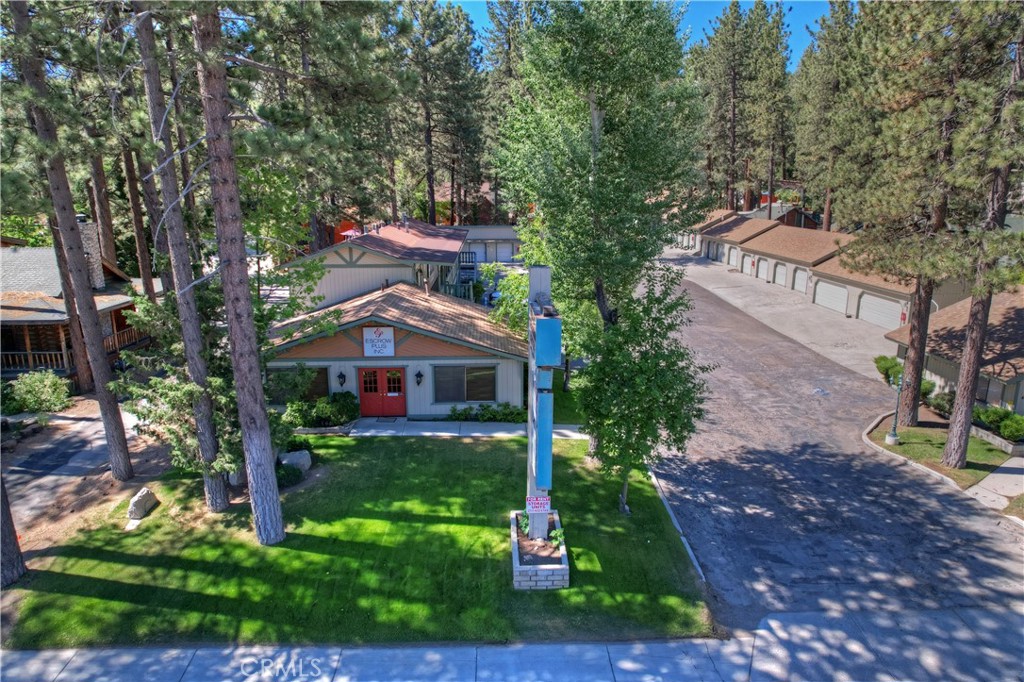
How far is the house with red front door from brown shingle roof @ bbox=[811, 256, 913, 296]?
19.4 m

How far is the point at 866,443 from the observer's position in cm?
1909

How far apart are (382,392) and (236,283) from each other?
9.08 m

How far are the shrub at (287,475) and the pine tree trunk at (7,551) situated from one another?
514 cm

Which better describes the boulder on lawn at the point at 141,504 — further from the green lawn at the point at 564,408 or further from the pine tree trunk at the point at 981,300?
the pine tree trunk at the point at 981,300

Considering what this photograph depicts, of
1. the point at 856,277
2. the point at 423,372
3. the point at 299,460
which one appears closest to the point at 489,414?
the point at 423,372

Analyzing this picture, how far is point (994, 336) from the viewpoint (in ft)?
69.7

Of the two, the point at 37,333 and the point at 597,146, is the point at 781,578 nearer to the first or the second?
the point at 597,146

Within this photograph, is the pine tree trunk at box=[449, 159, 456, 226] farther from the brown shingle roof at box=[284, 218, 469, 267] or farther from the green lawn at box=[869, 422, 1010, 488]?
the green lawn at box=[869, 422, 1010, 488]

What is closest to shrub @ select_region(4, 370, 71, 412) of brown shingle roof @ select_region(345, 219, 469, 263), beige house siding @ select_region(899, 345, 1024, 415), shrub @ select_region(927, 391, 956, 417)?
brown shingle roof @ select_region(345, 219, 469, 263)

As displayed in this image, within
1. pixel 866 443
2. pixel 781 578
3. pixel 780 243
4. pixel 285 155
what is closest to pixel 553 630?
pixel 781 578

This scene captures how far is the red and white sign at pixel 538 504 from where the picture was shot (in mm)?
12375

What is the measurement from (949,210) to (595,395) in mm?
15126

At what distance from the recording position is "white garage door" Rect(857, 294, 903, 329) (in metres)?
31.7

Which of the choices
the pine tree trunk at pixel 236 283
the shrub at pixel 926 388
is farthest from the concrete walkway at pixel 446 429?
the shrub at pixel 926 388
